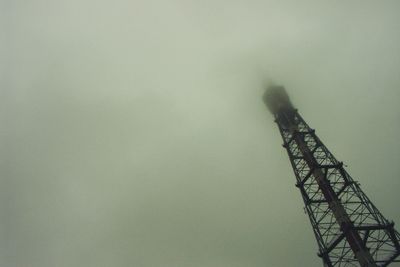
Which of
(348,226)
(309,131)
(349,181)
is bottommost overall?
(348,226)

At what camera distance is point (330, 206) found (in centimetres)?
3173

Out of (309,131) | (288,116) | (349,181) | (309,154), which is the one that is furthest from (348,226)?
(288,116)

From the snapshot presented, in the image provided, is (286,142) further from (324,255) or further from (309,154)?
(324,255)

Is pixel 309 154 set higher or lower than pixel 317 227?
higher

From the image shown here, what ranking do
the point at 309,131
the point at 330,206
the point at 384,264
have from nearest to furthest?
1. the point at 384,264
2. the point at 330,206
3. the point at 309,131

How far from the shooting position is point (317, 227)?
3119 cm

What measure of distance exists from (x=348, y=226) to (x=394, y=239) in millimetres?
3448

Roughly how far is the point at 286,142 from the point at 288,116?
3841 mm

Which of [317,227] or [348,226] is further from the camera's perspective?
[317,227]

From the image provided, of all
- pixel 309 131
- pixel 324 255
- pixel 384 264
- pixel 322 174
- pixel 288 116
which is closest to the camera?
pixel 384 264

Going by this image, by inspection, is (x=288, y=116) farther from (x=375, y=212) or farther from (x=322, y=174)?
(x=375, y=212)

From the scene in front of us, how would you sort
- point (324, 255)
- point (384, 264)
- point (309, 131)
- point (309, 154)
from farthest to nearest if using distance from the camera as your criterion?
1. point (309, 131)
2. point (309, 154)
3. point (324, 255)
4. point (384, 264)

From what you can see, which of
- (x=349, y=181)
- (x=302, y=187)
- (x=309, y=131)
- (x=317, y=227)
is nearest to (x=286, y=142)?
(x=309, y=131)

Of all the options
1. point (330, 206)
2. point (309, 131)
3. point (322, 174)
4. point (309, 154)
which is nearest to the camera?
point (330, 206)
